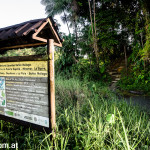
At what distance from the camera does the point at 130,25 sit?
857 centimetres

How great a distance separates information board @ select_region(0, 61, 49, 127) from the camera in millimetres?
1805

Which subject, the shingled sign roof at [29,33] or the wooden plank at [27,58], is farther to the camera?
the shingled sign roof at [29,33]

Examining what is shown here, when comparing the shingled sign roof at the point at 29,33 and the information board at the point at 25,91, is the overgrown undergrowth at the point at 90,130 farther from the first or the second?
the shingled sign roof at the point at 29,33

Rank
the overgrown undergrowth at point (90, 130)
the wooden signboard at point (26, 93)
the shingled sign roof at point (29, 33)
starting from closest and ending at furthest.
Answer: the overgrown undergrowth at point (90, 130) < the wooden signboard at point (26, 93) < the shingled sign roof at point (29, 33)

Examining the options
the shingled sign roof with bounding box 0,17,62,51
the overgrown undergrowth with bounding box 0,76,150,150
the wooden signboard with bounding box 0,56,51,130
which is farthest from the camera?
the shingled sign roof with bounding box 0,17,62,51

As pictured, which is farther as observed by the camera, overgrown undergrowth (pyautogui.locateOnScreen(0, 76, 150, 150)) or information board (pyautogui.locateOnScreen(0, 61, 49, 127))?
information board (pyautogui.locateOnScreen(0, 61, 49, 127))

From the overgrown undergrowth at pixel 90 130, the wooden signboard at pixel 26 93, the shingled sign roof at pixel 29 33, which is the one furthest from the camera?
the shingled sign roof at pixel 29 33

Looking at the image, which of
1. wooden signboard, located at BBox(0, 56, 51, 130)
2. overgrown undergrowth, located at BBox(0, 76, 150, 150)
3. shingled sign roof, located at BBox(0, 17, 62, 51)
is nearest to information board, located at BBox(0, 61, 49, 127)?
wooden signboard, located at BBox(0, 56, 51, 130)

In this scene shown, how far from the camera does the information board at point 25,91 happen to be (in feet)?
5.92

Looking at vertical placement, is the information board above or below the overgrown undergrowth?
above

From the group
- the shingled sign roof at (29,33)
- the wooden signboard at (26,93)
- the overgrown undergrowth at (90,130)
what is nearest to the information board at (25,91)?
the wooden signboard at (26,93)

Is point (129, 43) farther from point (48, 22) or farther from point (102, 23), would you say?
point (48, 22)

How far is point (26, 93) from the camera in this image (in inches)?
77.0

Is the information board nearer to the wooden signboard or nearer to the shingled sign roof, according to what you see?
the wooden signboard
